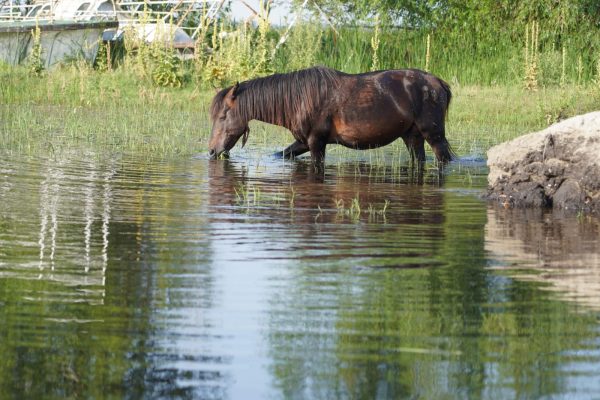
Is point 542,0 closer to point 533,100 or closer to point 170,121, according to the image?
point 533,100

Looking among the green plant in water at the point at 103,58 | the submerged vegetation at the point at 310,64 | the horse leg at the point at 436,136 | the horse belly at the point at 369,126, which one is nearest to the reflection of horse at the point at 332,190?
the horse belly at the point at 369,126

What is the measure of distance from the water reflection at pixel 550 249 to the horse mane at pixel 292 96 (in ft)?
11.2

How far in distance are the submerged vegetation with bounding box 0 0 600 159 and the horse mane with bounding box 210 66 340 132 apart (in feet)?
4.59

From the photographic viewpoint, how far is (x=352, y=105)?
12.4 metres

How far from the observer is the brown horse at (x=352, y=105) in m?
12.3

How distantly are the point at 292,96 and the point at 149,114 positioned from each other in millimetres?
6557

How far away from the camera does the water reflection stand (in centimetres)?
612

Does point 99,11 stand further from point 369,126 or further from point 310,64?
point 369,126

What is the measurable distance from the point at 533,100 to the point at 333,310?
1448cm

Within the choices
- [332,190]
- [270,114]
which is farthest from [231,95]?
[332,190]

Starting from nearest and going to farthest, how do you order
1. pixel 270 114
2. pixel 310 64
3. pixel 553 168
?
pixel 553 168 < pixel 270 114 < pixel 310 64

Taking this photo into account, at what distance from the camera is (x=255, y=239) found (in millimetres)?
7461

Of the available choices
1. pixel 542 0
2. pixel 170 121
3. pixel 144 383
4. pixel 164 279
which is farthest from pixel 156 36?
pixel 144 383

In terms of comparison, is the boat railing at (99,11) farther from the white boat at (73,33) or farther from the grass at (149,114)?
the grass at (149,114)
